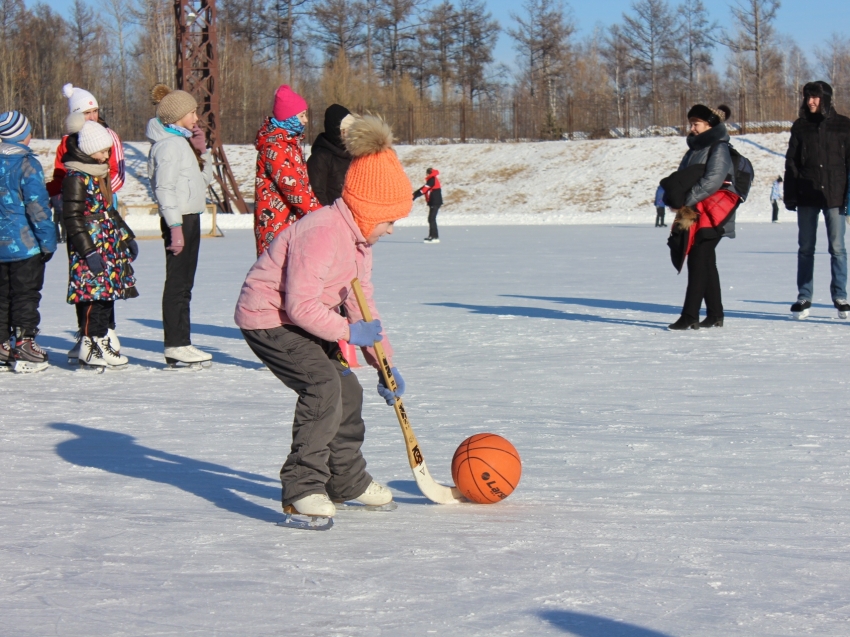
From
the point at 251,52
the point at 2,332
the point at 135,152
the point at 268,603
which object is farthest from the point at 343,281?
the point at 251,52

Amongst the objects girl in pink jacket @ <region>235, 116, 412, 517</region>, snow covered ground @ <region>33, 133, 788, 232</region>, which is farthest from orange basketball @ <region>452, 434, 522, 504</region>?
snow covered ground @ <region>33, 133, 788, 232</region>

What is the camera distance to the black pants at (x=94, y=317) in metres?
7.58

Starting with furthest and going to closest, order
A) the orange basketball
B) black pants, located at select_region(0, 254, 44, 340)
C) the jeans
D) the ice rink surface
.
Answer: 1. the jeans
2. black pants, located at select_region(0, 254, 44, 340)
3. the orange basketball
4. the ice rink surface

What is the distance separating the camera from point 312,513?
385cm

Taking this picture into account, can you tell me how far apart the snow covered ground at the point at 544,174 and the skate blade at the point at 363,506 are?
106 ft

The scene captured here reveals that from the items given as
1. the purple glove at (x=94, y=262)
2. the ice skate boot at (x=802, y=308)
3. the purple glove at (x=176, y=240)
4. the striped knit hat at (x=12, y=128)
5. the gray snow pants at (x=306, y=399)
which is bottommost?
the ice skate boot at (x=802, y=308)

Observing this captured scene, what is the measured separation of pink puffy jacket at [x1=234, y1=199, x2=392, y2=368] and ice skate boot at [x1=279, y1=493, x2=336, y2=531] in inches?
23.4

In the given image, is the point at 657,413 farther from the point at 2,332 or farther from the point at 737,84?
the point at 737,84

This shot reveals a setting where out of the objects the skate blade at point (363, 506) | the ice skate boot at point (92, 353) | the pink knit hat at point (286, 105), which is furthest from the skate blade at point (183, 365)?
the skate blade at point (363, 506)

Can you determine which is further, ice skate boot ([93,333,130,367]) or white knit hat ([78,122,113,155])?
ice skate boot ([93,333,130,367])

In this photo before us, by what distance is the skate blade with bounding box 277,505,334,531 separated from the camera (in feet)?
12.6

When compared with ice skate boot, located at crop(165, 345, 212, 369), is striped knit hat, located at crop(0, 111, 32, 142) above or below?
above

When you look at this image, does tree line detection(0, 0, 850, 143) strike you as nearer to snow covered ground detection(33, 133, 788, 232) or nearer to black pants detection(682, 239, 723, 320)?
snow covered ground detection(33, 133, 788, 232)

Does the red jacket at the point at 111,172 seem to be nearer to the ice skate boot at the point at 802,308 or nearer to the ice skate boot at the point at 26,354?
the ice skate boot at the point at 26,354
